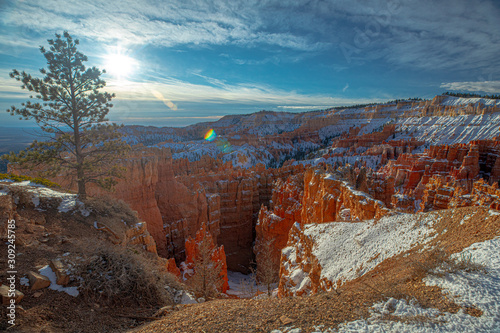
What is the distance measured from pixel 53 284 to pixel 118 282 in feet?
4.54

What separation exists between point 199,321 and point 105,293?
2.65 m

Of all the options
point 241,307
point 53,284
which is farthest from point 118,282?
point 241,307

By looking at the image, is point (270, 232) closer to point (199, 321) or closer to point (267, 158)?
point (199, 321)

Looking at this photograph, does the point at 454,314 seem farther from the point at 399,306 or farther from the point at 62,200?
the point at 62,200

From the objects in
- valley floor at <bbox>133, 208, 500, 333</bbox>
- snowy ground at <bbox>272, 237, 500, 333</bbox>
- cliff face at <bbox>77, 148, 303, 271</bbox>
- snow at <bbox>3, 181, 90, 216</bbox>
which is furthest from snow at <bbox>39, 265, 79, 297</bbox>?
cliff face at <bbox>77, 148, 303, 271</bbox>

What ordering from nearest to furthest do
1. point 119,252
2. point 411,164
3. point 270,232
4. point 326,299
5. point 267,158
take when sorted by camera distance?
point 326,299 < point 119,252 < point 270,232 < point 411,164 < point 267,158

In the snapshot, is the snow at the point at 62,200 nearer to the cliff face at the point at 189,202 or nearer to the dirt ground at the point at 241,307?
the dirt ground at the point at 241,307

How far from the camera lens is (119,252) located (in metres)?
7.21

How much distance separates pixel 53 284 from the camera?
5664mm

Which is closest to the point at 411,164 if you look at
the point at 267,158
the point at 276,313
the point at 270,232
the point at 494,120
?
the point at 270,232

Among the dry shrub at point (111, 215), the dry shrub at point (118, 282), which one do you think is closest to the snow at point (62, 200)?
the dry shrub at point (111, 215)

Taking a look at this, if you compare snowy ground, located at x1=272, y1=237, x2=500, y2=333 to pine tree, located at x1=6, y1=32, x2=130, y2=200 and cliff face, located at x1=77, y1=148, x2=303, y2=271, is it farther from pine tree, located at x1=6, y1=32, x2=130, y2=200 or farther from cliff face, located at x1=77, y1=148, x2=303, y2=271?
cliff face, located at x1=77, y1=148, x2=303, y2=271

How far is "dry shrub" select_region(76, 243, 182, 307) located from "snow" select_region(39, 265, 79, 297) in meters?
0.15

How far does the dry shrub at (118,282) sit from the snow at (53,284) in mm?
148
